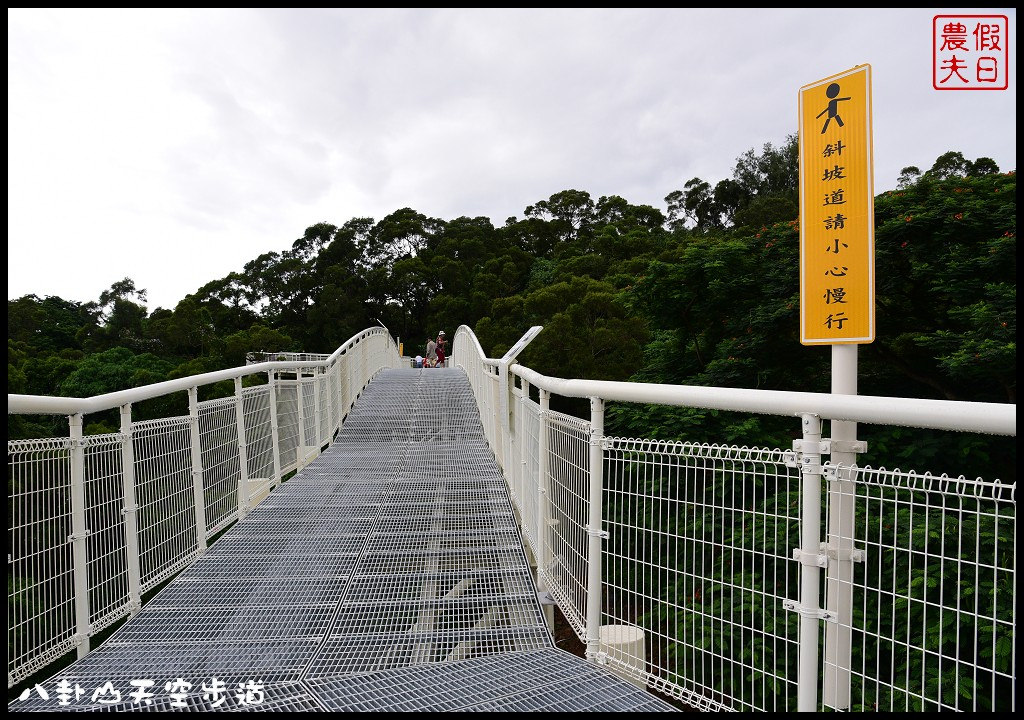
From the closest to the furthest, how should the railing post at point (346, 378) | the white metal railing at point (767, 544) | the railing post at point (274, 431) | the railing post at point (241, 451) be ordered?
the white metal railing at point (767, 544) < the railing post at point (241, 451) < the railing post at point (274, 431) < the railing post at point (346, 378)

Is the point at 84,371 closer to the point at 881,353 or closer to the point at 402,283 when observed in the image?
the point at 881,353

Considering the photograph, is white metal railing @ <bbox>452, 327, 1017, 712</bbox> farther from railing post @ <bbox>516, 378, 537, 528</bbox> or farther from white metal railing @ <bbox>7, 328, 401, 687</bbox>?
white metal railing @ <bbox>7, 328, 401, 687</bbox>

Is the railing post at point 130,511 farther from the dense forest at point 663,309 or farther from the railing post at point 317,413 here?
the dense forest at point 663,309

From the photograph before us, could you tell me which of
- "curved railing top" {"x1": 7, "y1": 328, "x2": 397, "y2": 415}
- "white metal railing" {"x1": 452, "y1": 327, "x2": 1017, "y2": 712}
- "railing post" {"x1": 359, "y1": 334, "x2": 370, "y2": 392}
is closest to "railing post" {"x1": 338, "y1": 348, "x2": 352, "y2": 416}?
"railing post" {"x1": 359, "y1": 334, "x2": 370, "y2": 392}

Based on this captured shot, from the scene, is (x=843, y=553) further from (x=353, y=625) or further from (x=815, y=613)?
(x=353, y=625)

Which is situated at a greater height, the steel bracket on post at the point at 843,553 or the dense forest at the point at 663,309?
the dense forest at the point at 663,309

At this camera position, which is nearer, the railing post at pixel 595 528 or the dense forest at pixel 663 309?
the railing post at pixel 595 528

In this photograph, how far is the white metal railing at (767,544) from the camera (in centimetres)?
172

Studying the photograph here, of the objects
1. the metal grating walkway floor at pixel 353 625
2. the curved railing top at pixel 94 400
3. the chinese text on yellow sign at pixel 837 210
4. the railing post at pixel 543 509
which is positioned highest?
the chinese text on yellow sign at pixel 837 210

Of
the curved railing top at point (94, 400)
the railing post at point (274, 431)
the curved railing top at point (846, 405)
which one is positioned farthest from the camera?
the railing post at point (274, 431)

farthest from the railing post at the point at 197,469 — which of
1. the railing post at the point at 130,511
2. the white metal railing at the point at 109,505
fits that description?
the railing post at the point at 130,511

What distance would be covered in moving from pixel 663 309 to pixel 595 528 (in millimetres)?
9499

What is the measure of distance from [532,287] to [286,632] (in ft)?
98.6

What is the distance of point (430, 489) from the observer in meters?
5.74
